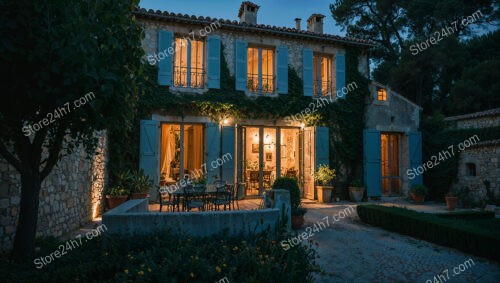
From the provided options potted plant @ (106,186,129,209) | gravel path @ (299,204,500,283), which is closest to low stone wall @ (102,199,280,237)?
gravel path @ (299,204,500,283)

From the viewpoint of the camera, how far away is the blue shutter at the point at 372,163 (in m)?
9.50

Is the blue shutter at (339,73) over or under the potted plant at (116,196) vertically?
over

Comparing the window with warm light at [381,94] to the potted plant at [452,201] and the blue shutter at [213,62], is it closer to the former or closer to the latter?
the potted plant at [452,201]

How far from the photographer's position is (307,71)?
375 inches

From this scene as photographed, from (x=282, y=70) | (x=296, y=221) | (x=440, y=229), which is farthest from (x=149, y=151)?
(x=440, y=229)

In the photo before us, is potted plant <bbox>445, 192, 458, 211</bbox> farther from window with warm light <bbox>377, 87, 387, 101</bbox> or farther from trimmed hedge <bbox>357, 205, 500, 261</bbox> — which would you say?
window with warm light <bbox>377, 87, 387, 101</bbox>

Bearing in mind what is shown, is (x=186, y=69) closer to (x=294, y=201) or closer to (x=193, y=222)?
(x=294, y=201)

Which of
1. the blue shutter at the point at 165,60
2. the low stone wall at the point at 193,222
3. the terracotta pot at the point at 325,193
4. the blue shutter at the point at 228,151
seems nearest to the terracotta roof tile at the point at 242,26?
the blue shutter at the point at 165,60

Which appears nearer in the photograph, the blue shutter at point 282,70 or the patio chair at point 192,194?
the patio chair at point 192,194

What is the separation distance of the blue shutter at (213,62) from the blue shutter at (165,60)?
103cm

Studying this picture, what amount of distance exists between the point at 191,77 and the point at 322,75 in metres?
4.33

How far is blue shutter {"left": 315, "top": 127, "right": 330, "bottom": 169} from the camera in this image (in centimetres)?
933

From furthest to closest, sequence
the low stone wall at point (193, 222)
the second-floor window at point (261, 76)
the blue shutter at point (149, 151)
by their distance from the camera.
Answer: the second-floor window at point (261, 76) < the blue shutter at point (149, 151) < the low stone wall at point (193, 222)

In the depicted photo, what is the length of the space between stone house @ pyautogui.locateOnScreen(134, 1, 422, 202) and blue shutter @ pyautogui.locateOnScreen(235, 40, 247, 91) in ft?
0.09
